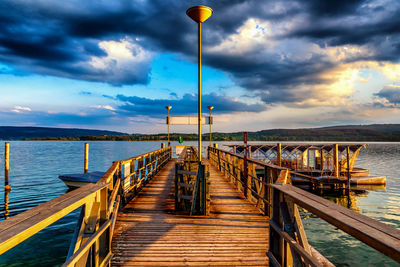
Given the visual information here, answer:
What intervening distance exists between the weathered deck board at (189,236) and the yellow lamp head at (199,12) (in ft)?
19.9

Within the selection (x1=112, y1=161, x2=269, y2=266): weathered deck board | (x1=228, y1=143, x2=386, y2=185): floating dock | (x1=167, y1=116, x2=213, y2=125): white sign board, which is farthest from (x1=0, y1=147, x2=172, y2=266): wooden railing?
(x1=228, y1=143, x2=386, y2=185): floating dock

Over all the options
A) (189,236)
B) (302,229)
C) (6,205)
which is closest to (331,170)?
(189,236)

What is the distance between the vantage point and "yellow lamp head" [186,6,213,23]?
22.9 ft

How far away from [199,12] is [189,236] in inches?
257

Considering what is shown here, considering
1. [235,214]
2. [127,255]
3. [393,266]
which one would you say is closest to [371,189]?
[393,266]

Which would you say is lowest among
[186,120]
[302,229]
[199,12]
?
[302,229]

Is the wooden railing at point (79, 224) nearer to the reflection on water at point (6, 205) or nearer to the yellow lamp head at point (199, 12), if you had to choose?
the yellow lamp head at point (199, 12)

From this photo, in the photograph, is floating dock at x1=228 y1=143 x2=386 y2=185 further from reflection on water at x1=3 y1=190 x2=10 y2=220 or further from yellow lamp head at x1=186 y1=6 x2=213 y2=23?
reflection on water at x1=3 y1=190 x2=10 y2=220

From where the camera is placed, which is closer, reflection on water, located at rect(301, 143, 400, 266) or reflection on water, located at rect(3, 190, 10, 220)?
reflection on water, located at rect(301, 143, 400, 266)

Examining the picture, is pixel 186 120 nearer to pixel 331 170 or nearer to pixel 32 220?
pixel 32 220

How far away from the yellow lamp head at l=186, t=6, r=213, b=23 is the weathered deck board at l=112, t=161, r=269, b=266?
19.9ft

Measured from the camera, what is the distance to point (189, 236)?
15.3 ft

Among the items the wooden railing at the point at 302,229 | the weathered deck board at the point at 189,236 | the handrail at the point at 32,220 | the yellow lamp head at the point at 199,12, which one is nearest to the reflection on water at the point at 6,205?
the weathered deck board at the point at 189,236

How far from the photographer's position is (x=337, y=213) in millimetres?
1834
